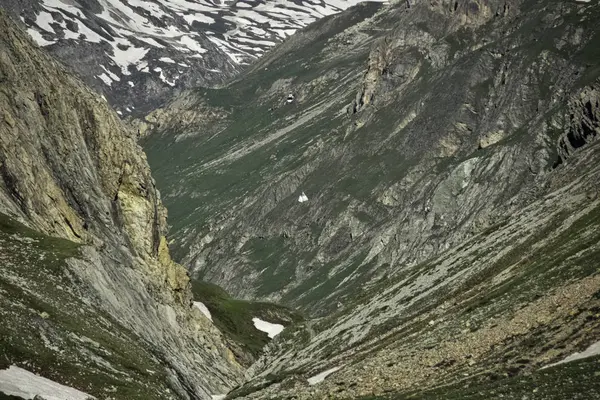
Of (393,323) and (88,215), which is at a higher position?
(88,215)

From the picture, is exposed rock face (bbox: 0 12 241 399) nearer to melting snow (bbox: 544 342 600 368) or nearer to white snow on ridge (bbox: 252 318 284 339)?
melting snow (bbox: 544 342 600 368)

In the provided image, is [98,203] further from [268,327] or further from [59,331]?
[268,327]

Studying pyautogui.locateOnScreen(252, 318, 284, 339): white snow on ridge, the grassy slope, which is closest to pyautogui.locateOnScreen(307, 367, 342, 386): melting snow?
the grassy slope

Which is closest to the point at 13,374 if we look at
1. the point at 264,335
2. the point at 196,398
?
the point at 196,398

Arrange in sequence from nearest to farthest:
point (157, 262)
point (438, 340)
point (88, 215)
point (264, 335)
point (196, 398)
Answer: point (438, 340) < point (196, 398) < point (88, 215) < point (157, 262) < point (264, 335)

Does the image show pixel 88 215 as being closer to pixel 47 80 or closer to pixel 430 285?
pixel 47 80
